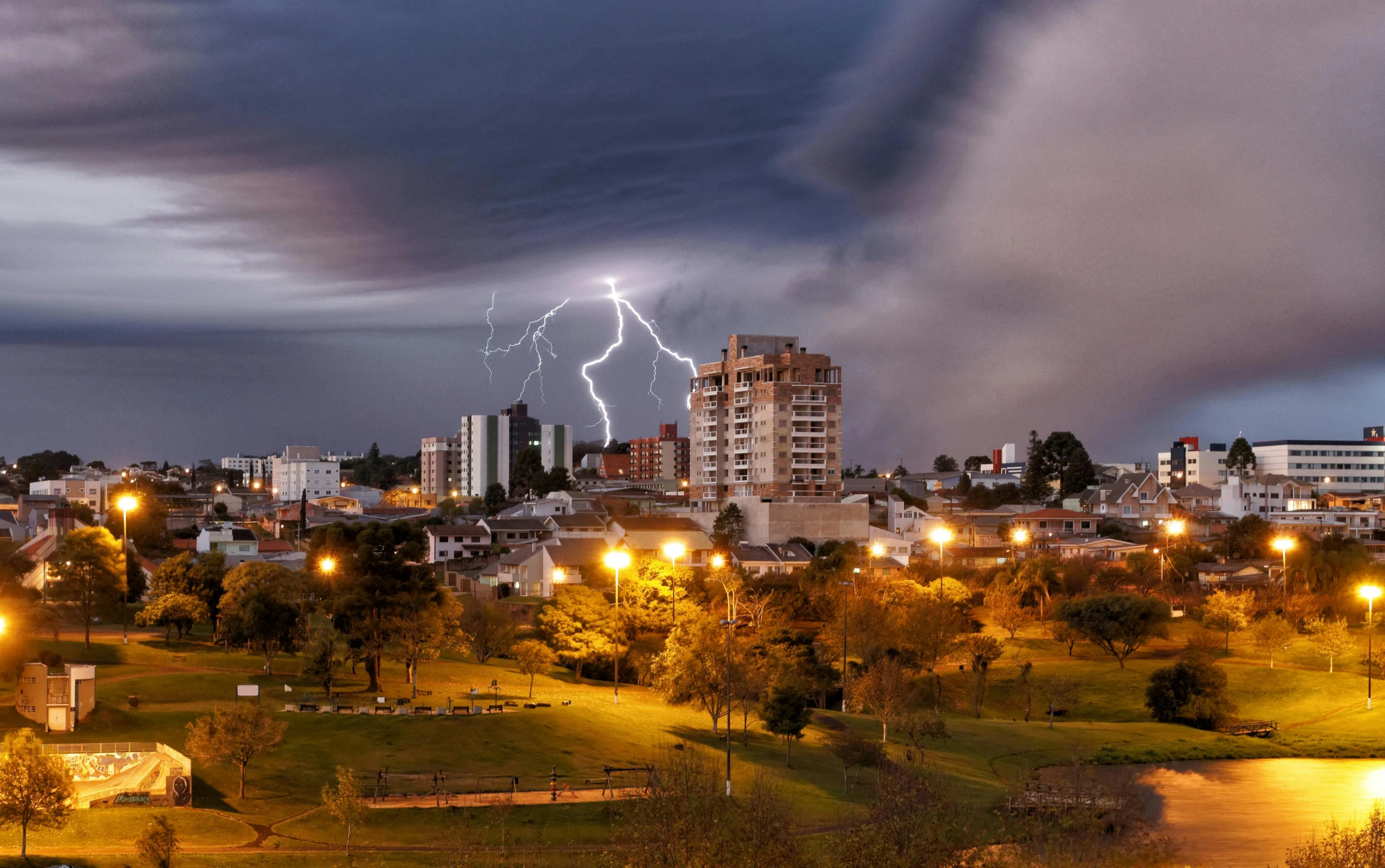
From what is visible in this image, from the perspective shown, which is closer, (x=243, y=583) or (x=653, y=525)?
(x=243, y=583)

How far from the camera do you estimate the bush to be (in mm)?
64312

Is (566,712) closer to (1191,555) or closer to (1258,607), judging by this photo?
(1258,607)

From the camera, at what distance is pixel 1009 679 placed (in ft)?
242

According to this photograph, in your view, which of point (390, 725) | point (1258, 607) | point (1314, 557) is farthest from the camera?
point (1314, 557)

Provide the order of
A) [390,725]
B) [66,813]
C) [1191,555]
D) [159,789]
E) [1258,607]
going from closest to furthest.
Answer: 1. [66,813]
2. [159,789]
3. [390,725]
4. [1258,607]
5. [1191,555]

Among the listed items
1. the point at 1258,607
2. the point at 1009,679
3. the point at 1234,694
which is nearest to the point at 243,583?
the point at 1009,679

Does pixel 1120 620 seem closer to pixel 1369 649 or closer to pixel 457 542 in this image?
pixel 1369 649

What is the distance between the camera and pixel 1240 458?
168625mm

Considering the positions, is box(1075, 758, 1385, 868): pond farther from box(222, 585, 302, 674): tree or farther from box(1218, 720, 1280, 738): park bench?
box(222, 585, 302, 674): tree

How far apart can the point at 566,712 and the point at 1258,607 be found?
60.9 metres

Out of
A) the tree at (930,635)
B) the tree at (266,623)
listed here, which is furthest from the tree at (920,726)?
the tree at (266,623)

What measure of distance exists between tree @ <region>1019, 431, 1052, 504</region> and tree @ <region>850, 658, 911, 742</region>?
310 feet

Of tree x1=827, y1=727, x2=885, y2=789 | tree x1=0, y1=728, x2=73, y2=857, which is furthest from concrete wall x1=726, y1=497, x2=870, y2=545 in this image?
tree x1=0, y1=728, x2=73, y2=857

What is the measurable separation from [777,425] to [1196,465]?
79.7 meters
